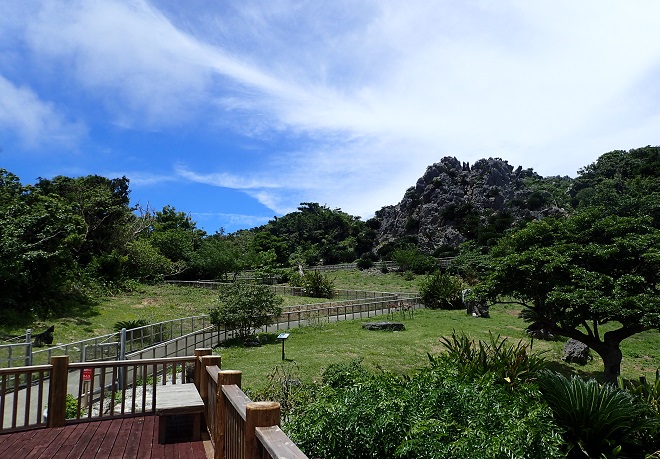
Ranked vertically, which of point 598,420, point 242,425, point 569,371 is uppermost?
point 242,425

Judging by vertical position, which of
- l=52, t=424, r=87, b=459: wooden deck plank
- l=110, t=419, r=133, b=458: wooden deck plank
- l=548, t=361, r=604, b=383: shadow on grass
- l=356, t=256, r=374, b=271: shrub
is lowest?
l=548, t=361, r=604, b=383: shadow on grass

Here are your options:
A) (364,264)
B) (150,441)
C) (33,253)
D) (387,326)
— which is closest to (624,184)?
(364,264)

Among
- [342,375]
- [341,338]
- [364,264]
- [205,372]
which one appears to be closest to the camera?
[205,372]

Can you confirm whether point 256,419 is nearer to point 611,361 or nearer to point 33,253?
point 611,361

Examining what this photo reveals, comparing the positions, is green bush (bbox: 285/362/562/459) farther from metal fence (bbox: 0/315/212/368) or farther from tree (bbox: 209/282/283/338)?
tree (bbox: 209/282/283/338)

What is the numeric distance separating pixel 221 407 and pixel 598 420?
536 centimetres

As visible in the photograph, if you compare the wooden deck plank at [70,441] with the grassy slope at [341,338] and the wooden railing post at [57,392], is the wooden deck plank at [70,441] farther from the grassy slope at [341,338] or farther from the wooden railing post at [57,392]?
the grassy slope at [341,338]

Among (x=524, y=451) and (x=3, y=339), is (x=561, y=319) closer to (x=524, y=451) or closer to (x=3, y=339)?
(x=524, y=451)

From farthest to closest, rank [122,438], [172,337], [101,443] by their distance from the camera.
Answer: [172,337] < [122,438] < [101,443]

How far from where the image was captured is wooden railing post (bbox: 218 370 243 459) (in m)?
3.67

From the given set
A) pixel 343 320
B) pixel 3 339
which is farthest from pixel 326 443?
pixel 343 320

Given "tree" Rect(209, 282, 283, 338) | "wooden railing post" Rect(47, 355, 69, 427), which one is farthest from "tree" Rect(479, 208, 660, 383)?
"wooden railing post" Rect(47, 355, 69, 427)

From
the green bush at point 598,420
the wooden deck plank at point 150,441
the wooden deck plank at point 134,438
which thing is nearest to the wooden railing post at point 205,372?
the wooden deck plank at point 150,441

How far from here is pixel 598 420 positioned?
237 inches
